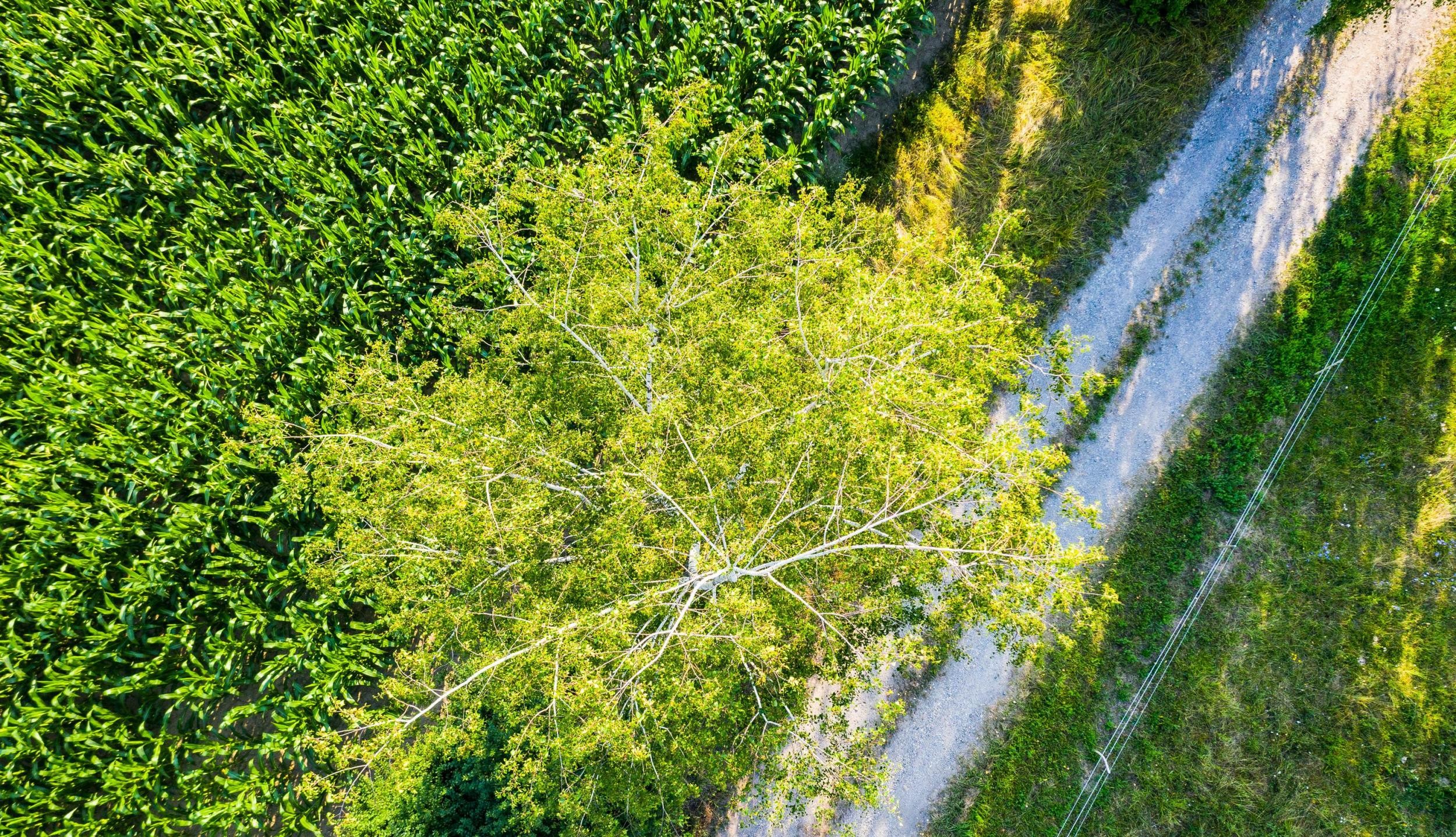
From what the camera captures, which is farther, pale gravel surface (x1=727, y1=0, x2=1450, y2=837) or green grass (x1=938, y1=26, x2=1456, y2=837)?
pale gravel surface (x1=727, y1=0, x2=1450, y2=837)

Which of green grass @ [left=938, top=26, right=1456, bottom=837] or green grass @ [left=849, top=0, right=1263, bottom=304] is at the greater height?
green grass @ [left=849, top=0, right=1263, bottom=304]

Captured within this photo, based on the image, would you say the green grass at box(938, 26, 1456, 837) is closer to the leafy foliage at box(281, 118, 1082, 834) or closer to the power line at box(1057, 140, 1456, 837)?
the power line at box(1057, 140, 1456, 837)

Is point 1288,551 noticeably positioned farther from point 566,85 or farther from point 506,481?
point 566,85

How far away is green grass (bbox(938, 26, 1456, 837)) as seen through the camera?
11.6m

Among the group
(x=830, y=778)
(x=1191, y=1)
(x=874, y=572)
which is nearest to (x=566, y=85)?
(x=874, y=572)

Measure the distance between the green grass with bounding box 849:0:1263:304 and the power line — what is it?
4504mm

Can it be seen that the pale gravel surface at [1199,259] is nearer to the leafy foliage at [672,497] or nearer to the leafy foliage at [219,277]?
the leafy foliage at [672,497]

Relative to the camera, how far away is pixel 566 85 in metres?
12.1

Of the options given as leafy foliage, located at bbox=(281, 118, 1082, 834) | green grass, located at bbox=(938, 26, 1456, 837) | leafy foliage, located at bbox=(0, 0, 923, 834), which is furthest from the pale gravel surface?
leafy foliage, located at bbox=(0, 0, 923, 834)

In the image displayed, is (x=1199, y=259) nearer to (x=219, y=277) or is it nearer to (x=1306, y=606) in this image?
(x=1306, y=606)

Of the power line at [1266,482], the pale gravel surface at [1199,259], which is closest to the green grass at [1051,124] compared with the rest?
the pale gravel surface at [1199,259]

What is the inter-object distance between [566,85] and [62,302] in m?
9.63

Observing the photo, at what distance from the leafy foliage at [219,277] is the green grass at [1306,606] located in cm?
995

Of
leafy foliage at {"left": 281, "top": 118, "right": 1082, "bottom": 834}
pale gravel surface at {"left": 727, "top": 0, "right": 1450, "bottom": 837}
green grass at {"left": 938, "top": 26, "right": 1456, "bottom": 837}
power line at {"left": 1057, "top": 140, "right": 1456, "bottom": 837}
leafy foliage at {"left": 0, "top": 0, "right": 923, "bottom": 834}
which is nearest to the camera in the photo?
leafy foliage at {"left": 281, "top": 118, "right": 1082, "bottom": 834}
